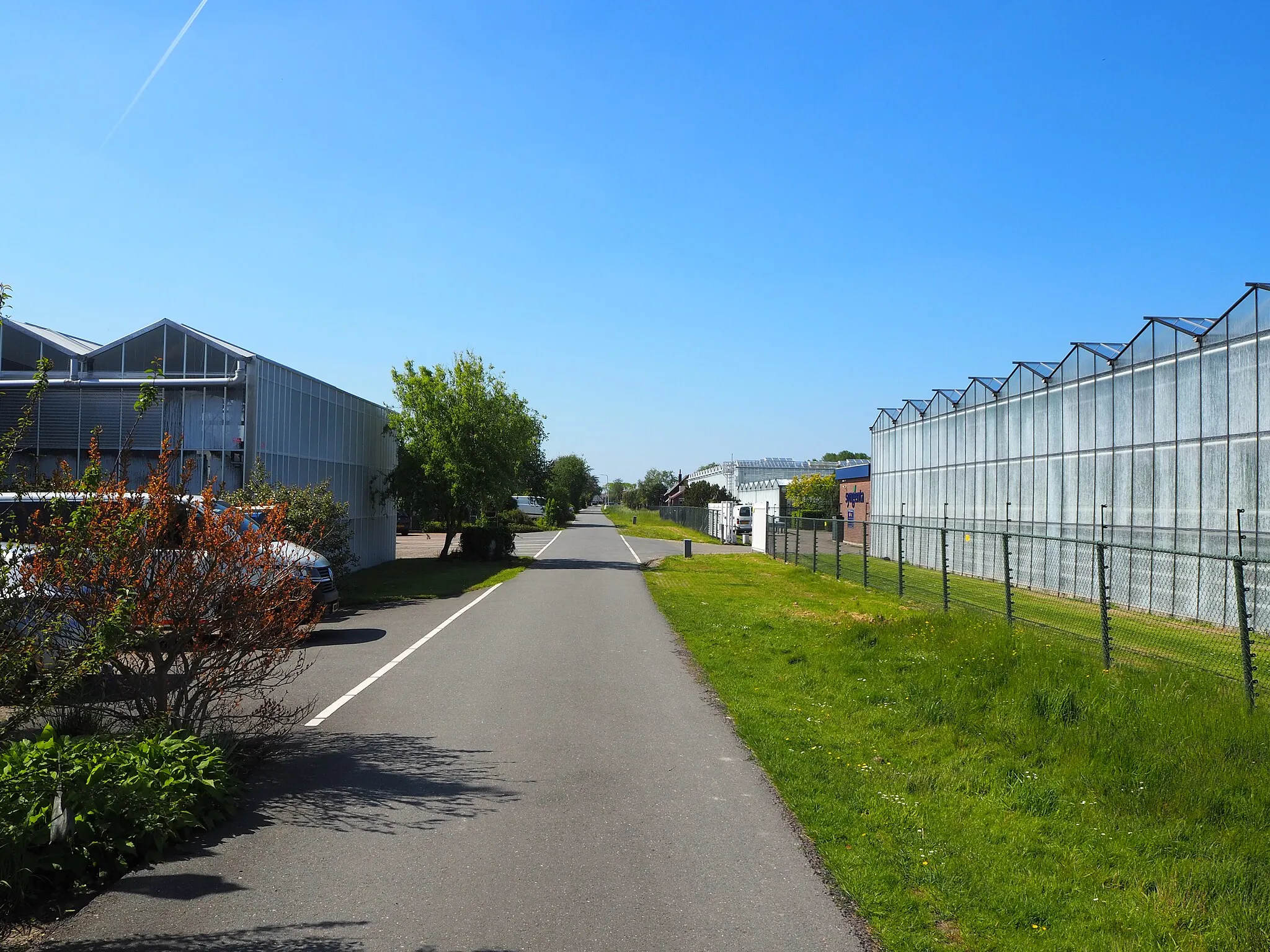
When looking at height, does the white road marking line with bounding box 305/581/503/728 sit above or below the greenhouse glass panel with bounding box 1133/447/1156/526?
below

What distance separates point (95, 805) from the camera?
514 centimetres

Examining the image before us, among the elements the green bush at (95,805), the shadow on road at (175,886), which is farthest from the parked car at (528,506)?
the shadow on road at (175,886)

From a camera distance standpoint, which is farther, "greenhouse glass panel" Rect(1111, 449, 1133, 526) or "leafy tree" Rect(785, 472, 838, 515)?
"leafy tree" Rect(785, 472, 838, 515)

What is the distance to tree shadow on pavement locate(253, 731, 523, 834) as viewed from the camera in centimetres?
590

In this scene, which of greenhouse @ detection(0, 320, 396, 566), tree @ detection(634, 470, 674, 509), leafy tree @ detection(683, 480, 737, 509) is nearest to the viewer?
greenhouse @ detection(0, 320, 396, 566)

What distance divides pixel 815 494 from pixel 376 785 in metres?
64.2

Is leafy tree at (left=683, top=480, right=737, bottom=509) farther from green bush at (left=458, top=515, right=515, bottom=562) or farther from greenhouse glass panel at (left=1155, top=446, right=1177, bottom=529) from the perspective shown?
greenhouse glass panel at (left=1155, top=446, right=1177, bottom=529)

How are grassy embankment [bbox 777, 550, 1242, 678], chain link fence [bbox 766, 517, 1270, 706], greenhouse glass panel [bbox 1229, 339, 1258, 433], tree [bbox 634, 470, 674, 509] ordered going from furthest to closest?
tree [bbox 634, 470, 674, 509], greenhouse glass panel [bbox 1229, 339, 1258, 433], grassy embankment [bbox 777, 550, 1242, 678], chain link fence [bbox 766, 517, 1270, 706]

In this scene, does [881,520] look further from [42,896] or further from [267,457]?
[42,896]

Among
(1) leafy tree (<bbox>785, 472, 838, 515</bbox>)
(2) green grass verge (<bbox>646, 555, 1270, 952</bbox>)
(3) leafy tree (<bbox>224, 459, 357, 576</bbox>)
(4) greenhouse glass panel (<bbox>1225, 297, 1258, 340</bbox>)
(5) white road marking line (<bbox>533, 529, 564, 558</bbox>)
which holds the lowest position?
(2) green grass verge (<bbox>646, 555, 1270, 952</bbox>)

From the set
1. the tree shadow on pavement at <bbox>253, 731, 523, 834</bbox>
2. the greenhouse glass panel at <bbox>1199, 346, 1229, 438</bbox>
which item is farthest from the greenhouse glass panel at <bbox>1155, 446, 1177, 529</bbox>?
the tree shadow on pavement at <bbox>253, 731, 523, 834</bbox>

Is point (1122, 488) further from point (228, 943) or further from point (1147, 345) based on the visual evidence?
point (228, 943)

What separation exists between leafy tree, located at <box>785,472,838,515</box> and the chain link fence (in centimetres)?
3329

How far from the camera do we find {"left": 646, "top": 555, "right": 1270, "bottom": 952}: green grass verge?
4.65 meters
